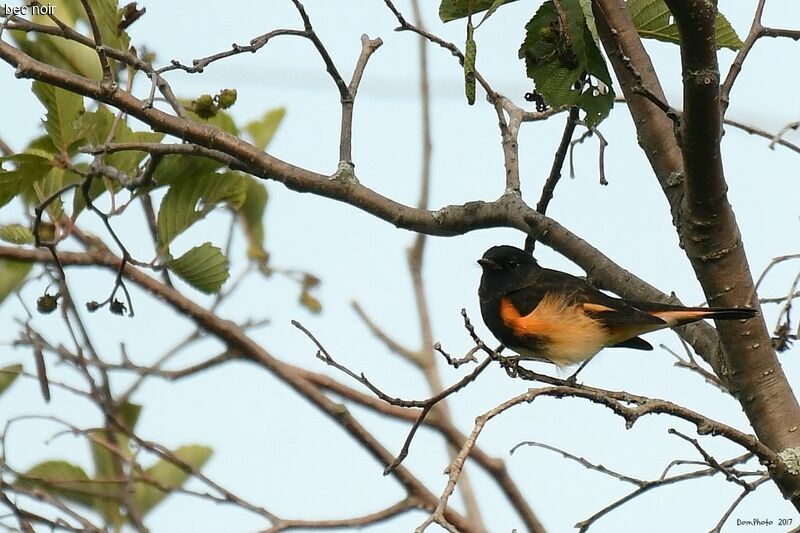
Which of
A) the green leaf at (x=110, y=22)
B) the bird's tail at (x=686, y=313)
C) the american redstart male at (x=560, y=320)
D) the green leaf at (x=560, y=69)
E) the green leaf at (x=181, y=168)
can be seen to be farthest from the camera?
the american redstart male at (x=560, y=320)

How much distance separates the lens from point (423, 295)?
13.9 ft

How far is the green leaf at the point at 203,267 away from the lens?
135 inches

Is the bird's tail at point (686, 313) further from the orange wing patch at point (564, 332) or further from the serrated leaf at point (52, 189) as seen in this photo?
the serrated leaf at point (52, 189)

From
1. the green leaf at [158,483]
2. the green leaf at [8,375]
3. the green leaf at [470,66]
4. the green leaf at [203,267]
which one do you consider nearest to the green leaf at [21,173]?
the green leaf at [203,267]

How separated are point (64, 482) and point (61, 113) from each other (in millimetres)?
1324

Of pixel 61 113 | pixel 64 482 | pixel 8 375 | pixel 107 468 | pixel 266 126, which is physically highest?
pixel 266 126

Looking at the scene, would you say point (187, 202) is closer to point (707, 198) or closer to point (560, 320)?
point (560, 320)

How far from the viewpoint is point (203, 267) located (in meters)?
3.47

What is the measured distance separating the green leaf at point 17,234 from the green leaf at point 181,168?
0.45 meters

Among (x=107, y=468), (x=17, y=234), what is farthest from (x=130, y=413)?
(x=17, y=234)

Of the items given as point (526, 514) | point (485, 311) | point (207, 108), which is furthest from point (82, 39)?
point (526, 514)

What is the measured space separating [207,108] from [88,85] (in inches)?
28.5

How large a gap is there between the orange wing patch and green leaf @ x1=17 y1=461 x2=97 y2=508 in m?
1.71

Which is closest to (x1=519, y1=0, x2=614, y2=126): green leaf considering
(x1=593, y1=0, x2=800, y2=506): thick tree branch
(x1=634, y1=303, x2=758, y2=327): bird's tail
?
(x1=593, y1=0, x2=800, y2=506): thick tree branch
